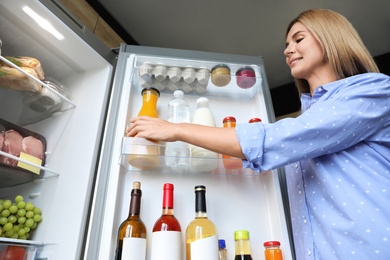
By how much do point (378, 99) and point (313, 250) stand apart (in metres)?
0.39

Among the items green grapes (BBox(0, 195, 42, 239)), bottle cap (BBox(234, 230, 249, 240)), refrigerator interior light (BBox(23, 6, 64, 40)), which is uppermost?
refrigerator interior light (BBox(23, 6, 64, 40))

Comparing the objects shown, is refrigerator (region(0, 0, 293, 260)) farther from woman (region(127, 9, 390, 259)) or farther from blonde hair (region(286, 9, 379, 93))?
blonde hair (region(286, 9, 379, 93))

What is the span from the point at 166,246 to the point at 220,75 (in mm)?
618

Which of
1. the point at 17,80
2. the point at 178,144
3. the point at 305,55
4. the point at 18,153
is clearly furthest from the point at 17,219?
the point at 305,55

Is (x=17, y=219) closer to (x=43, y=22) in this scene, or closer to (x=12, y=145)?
(x=12, y=145)

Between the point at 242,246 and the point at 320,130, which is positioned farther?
the point at 242,246

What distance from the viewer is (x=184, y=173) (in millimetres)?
832

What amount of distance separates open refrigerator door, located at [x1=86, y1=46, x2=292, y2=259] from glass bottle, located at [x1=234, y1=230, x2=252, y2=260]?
0.04 m

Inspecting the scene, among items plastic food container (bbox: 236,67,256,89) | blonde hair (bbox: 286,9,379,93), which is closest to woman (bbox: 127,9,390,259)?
blonde hair (bbox: 286,9,379,93)

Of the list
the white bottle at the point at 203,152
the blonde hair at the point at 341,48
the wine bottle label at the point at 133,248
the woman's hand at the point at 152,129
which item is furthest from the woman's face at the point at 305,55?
the wine bottle label at the point at 133,248

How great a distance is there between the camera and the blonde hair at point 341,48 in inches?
29.6

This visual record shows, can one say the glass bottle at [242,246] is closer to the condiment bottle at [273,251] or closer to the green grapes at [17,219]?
the condiment bottle at [273,251]

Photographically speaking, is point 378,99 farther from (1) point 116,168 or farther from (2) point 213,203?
(1) point 116,168

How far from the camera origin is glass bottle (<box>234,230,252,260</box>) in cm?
69
